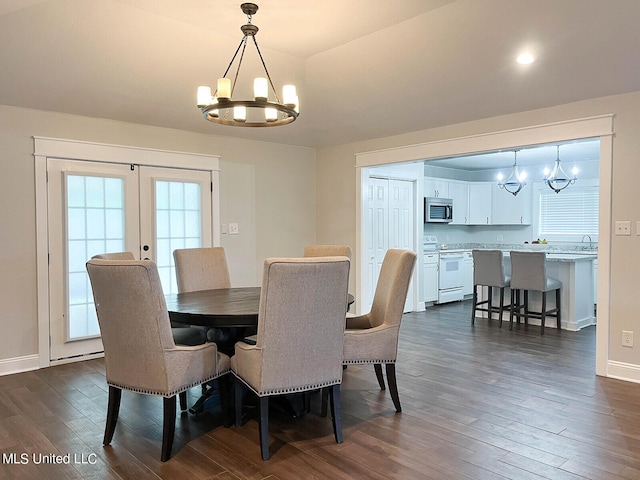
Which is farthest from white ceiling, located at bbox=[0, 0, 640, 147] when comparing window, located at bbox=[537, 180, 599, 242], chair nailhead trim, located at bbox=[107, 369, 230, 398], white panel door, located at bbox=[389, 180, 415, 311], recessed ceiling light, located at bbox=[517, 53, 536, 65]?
window, located at bbox=[537, 180, 599, 242]

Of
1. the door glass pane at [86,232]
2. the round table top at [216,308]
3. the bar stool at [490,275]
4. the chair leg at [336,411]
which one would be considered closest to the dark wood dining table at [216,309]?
the round table top at [216,308]

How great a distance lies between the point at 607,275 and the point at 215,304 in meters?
3.11

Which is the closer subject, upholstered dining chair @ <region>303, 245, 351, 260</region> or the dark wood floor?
the dark wood floor

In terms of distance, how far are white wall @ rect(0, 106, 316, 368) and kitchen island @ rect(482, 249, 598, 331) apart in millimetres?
3058

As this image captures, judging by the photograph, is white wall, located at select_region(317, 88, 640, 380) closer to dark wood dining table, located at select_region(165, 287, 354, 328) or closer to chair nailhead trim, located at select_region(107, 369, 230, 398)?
dark wood dining table, located at select_region(165, 287, 354, 328)

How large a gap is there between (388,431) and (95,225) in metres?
3.32

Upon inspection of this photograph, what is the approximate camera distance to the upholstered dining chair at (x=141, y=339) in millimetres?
2352

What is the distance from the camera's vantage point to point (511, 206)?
27.0 ft

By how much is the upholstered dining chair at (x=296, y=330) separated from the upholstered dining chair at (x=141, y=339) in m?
0.35

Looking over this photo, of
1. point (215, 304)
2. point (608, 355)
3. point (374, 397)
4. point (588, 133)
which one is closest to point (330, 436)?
point (374, 397)

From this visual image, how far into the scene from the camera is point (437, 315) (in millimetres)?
6422

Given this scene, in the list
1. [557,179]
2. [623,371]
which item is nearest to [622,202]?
[623,371]

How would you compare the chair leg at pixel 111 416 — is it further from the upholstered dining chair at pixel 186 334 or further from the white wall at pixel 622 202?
the white wall at pixel 622 202

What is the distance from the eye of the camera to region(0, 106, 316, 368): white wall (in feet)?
13.2
